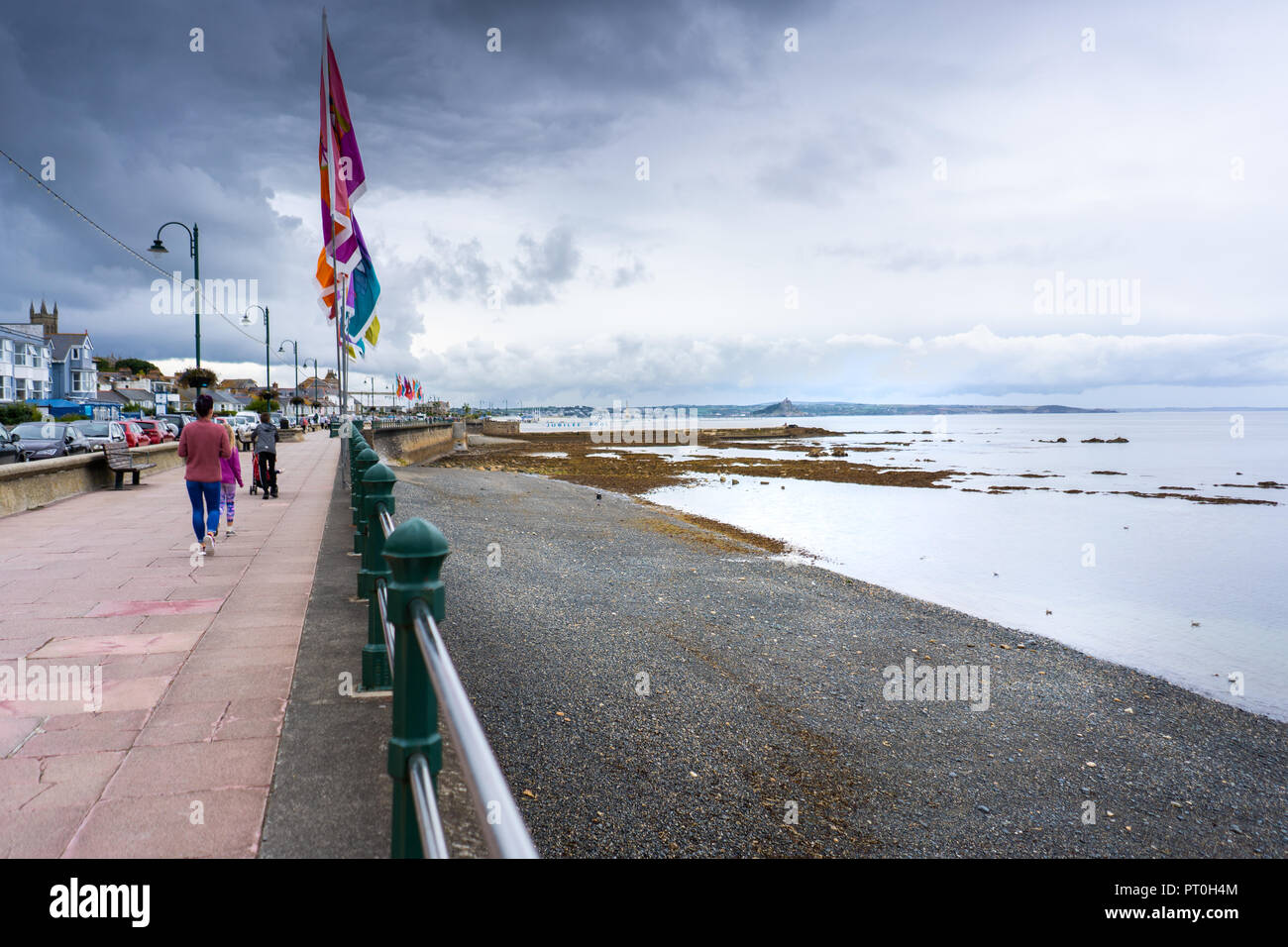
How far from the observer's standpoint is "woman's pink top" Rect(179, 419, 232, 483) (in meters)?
7.93

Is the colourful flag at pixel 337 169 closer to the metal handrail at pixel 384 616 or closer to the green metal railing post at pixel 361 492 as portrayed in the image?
the green metal railing post at pixel 361 492

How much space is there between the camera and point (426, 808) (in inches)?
68.1

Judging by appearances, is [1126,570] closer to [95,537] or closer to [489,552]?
[489,552]

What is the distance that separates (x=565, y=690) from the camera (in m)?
6.38

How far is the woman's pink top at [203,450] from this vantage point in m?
7.93

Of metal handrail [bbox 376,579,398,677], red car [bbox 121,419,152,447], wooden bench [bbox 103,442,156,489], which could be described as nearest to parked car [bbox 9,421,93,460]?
red car [bbox 121,419,152,447]

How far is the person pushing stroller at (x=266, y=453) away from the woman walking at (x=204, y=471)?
5.60m

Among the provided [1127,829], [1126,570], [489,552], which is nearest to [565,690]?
[1127,829]

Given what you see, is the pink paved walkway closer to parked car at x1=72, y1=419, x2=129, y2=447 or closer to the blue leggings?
the blue leggings

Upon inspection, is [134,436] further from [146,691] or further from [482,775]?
[482,775]

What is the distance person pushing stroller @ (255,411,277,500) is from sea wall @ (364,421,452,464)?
15.4 m

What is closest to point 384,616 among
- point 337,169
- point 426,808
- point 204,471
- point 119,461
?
point 426,808

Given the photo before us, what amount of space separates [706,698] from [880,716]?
157 centimetres

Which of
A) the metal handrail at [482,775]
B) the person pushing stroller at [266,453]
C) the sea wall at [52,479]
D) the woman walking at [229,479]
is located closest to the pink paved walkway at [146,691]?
the woman walking at [229,479]
